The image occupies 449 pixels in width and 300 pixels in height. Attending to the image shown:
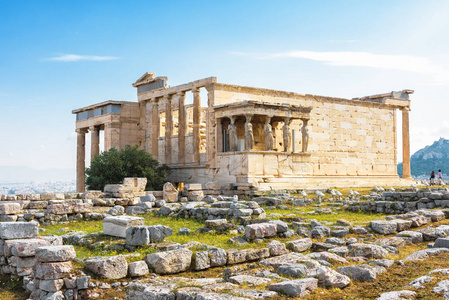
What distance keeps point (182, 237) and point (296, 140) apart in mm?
16555

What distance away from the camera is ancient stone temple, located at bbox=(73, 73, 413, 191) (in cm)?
2202

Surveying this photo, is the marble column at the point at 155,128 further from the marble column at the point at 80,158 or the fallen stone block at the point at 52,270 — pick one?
the fallen stone block at the point at 52,270

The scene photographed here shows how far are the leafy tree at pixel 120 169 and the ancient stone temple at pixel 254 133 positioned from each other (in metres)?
1.95

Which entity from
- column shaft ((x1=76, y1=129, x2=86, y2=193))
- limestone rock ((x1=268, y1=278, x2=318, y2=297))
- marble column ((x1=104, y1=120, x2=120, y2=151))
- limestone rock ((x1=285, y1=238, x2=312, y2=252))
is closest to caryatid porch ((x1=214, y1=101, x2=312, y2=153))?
marble column ((x1=104, y1=120, x2=120, y2=151))

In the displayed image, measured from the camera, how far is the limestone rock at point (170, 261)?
7.29 meters

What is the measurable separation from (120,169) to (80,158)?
25.7 ft

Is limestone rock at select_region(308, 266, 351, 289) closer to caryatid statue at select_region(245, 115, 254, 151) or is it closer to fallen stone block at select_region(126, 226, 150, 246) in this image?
fallen stone block at select_region(126, 226, 150, 246)

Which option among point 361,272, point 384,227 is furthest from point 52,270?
point 384,227

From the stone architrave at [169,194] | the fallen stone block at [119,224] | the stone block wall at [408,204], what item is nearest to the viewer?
the fallen stone block at [119,224]

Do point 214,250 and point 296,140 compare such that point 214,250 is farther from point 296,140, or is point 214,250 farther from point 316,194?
point 296,140

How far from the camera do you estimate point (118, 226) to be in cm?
995

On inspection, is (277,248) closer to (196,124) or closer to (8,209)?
(8,209)

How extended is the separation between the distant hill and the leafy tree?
78.8 metres

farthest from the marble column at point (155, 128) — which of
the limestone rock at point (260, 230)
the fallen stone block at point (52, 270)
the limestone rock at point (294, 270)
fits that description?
the limestone rock at point (294, 270)
